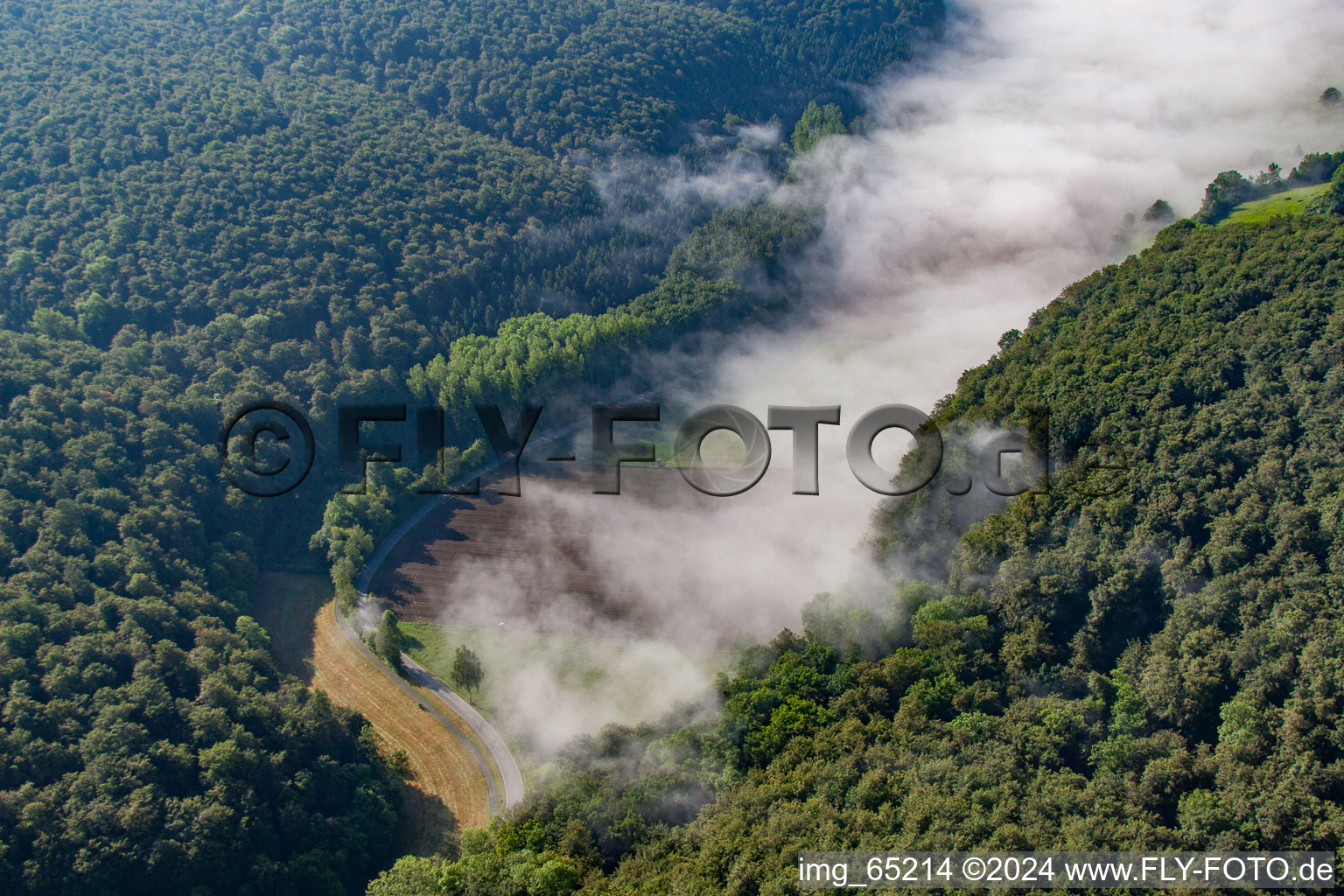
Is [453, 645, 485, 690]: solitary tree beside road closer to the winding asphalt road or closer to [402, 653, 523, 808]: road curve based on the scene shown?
[402, 653, 523, 808]: road curve

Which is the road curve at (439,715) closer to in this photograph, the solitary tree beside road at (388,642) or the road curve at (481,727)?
the road curve at (481,727)

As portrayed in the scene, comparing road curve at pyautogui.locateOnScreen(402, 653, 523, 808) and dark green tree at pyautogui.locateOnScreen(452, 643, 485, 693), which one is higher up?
dark green tree at pyautogui.locateOnScreen(452, 643, 485, 693)

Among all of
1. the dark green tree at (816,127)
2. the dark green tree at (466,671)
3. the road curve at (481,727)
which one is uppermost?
the dark green tree at (816,127)

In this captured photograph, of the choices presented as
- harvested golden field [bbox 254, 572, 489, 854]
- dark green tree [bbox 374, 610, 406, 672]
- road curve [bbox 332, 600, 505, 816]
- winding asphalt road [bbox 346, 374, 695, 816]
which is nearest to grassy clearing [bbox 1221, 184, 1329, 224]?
winding asphalt road [bbox 346, 374, 695, 816]

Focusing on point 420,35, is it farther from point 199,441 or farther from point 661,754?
point 661,754

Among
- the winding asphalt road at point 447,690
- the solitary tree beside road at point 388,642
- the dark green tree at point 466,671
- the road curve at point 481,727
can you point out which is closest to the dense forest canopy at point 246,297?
the winding asphalt road at point 447,690

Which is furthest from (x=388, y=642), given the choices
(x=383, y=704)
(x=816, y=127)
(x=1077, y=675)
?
(x=816, y=127)

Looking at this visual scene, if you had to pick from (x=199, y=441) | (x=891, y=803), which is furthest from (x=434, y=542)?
(x=891, y=803)
